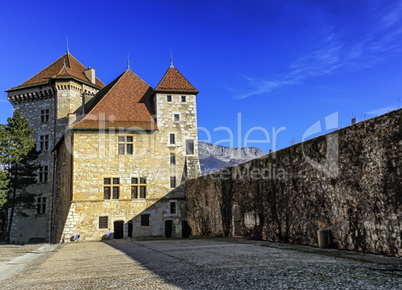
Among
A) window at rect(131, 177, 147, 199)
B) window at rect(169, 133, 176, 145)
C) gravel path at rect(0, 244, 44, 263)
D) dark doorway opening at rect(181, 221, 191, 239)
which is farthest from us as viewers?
window at rect(169, 133, 176, 145)

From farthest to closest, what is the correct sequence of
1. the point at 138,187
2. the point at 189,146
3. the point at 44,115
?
the point at 44,115
the point at 189,146
the point at 138,187

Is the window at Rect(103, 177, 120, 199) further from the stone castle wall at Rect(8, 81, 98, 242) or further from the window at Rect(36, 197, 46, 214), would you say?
the window at Rect(36, 197, 46, 214)

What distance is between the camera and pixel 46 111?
122 feet

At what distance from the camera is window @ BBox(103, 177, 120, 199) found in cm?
2592

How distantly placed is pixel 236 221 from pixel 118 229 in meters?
11.1

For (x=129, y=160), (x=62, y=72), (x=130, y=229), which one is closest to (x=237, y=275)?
(x=130, y=229)

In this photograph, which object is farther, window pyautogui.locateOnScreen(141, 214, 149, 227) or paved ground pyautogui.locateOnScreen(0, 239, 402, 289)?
window pyautogui.locateOnScreen(141, 214, 149, 227)

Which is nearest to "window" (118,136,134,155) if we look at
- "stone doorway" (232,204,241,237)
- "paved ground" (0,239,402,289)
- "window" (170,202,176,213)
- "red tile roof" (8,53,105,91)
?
"window" (170,202,176,213)

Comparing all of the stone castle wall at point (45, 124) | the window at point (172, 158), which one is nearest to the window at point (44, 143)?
the stone castle wall at point (45, 124)

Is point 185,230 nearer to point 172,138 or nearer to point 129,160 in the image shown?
point 129,160

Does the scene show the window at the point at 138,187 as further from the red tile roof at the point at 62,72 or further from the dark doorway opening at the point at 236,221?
the red tile roof at the point at 62,72

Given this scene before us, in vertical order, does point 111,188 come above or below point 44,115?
below

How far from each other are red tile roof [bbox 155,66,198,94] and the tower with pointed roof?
10493mm

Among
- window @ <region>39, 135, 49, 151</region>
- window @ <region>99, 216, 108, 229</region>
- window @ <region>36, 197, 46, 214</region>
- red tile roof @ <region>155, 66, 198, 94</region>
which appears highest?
red tile roof @ <region>155, 66, 198, 94</region>
